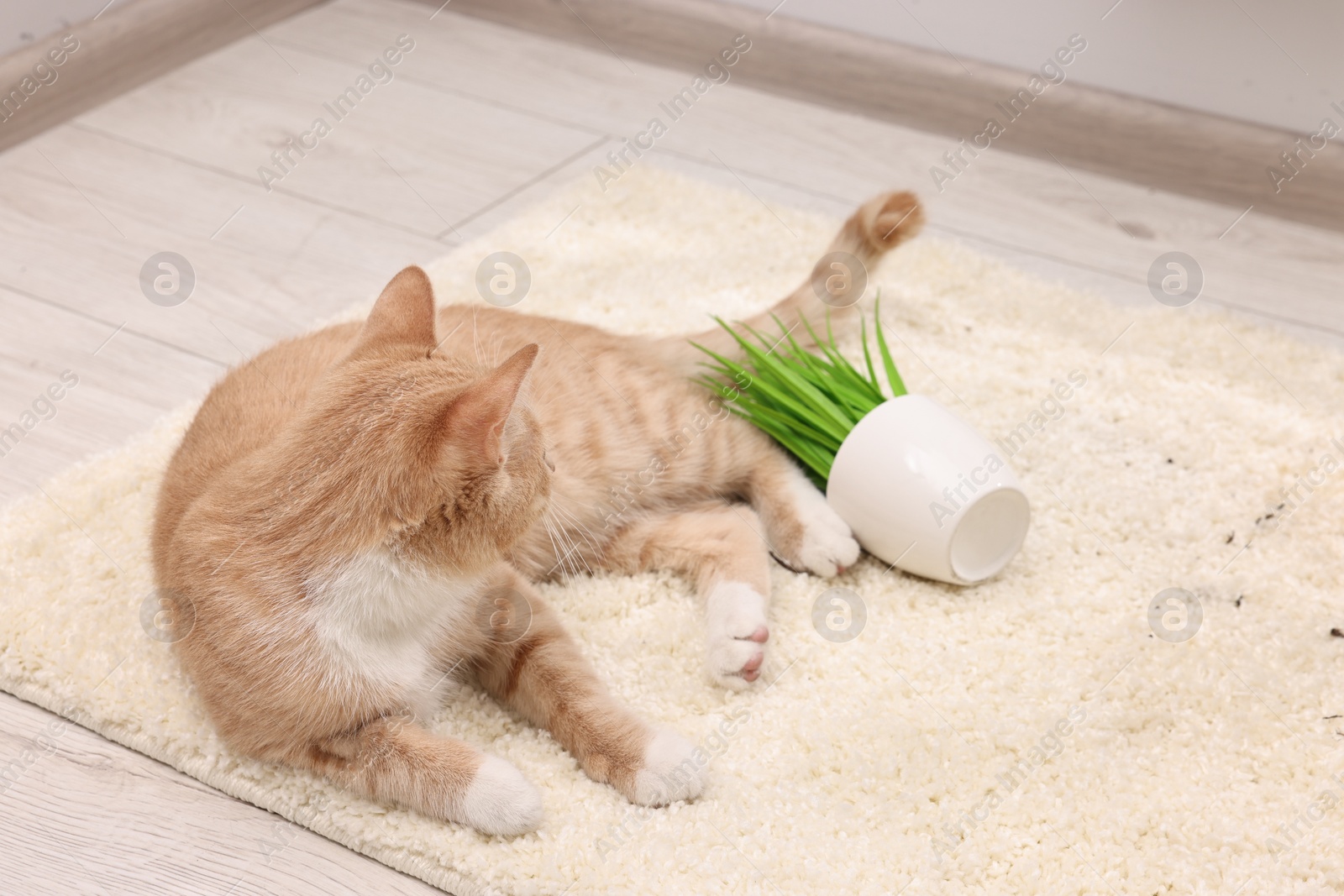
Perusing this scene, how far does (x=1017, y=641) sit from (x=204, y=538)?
0.94 m

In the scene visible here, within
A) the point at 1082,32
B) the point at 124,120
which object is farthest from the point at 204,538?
the point at 1082,32

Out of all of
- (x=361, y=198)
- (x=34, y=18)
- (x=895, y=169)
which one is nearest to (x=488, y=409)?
(x=361, y=198)

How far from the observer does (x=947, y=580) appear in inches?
57.2

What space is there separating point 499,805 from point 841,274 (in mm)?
964

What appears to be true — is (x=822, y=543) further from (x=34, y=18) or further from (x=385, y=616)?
(x=34, y=18)

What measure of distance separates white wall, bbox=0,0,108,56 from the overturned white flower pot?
6.74 feet

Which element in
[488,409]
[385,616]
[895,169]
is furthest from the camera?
[895,169]

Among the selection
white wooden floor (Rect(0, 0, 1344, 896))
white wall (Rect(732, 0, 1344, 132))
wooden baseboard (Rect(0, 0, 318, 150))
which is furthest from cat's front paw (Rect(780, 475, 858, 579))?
wooden baseboard (Rect(0, 0, 318, 150))

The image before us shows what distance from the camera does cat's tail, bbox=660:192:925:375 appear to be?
1670mm

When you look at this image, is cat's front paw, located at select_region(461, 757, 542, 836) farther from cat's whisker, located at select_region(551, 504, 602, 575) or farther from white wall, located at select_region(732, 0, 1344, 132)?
white wall, located at select_region(732, 0, 1344, 132)

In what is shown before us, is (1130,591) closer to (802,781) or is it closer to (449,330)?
(802,781)

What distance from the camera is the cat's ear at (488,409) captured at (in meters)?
1.00

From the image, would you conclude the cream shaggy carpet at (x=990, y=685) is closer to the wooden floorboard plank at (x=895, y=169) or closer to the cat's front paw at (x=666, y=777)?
the cat's front paw at (x=666, y=777)

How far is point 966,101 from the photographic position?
255 cm
